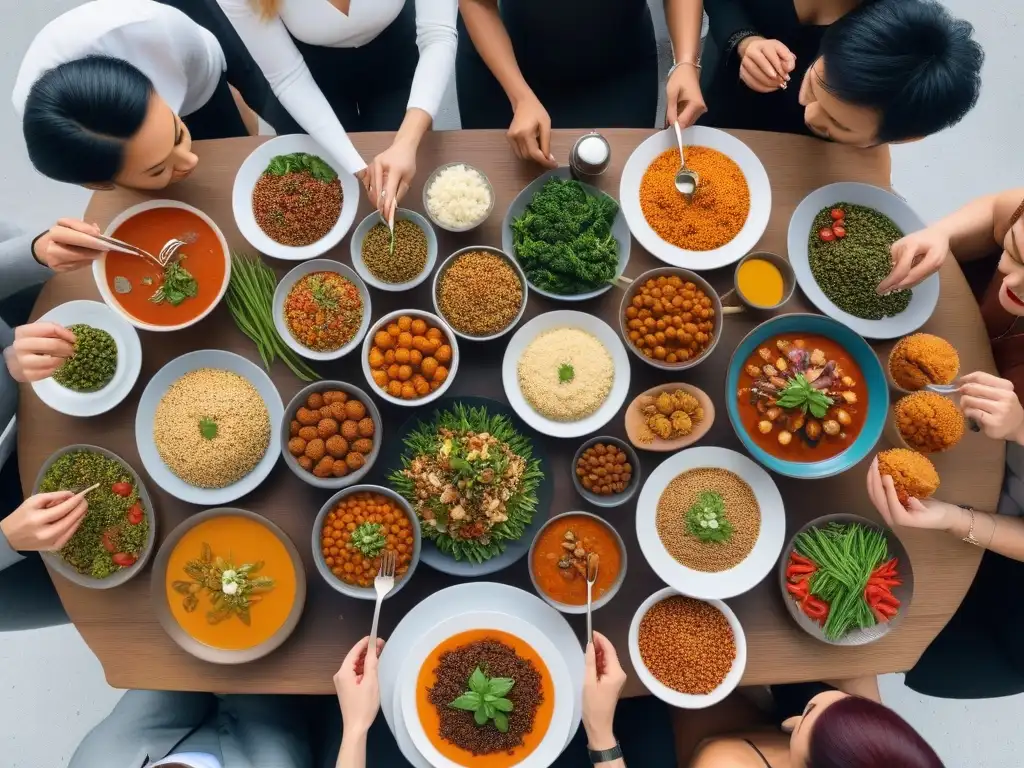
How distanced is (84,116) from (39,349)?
23.3 inches

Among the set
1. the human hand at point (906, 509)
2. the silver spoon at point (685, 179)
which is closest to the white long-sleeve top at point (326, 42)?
the silver spoon at point (685, 179)

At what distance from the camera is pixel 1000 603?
1.95m

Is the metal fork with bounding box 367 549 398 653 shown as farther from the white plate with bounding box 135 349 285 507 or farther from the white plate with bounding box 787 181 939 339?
the white plate with bounding box 787 181 939 339

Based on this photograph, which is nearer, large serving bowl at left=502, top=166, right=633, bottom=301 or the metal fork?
the metal fork

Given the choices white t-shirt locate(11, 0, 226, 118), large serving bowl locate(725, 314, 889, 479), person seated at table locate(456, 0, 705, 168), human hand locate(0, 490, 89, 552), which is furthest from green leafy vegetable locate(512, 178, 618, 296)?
human hand locate(0, 490, 89, 552)

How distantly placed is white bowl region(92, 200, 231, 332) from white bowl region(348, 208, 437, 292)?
36 cm

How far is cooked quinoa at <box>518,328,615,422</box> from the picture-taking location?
1.73 m

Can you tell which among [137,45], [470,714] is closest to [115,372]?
[137,45]

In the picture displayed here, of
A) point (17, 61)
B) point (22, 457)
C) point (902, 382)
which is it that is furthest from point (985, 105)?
point (17, 61)

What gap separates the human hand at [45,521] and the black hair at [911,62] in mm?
2264

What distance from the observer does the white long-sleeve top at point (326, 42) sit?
5.95 ft

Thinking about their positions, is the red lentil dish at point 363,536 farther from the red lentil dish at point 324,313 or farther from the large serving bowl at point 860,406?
the large serving bowl at point 860,406

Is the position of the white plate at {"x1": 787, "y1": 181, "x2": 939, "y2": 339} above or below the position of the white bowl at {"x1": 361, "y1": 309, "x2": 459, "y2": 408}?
above

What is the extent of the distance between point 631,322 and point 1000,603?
58.0 inches
